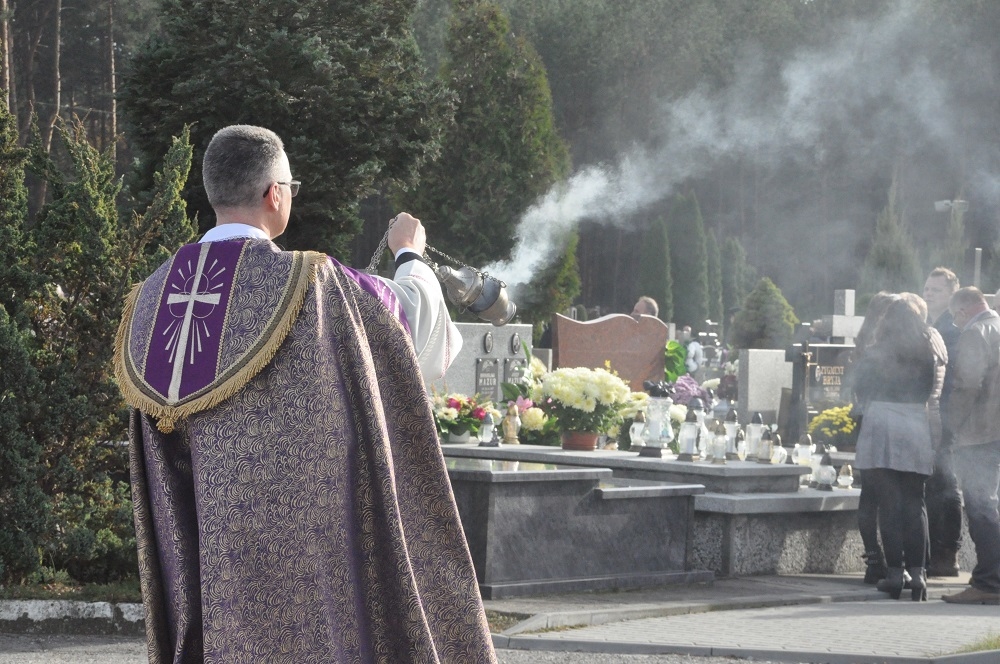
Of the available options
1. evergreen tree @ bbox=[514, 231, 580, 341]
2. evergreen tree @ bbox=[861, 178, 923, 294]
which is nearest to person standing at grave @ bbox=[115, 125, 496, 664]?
evergreen tree @ bbox=[514, 231, 580, 341]

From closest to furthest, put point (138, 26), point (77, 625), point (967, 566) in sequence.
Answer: point (77, 625) → point (967, 566) → point (138, 26)

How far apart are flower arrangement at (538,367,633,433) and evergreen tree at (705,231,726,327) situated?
36.2 m

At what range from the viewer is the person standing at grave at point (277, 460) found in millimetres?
3551

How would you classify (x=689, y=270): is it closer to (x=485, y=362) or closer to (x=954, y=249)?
(x=954, y=249)

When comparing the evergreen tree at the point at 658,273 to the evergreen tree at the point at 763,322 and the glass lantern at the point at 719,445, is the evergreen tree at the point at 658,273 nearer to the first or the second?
the evergreen tree at the point at 763,322

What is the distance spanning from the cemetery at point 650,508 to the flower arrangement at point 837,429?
201 centimetres

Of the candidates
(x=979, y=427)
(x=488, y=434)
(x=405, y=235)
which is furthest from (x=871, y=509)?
(x=405, y=235)

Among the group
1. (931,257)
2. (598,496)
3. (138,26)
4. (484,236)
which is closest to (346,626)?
(598,496)

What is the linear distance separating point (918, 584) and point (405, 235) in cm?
562

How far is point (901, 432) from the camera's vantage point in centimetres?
880

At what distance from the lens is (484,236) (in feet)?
96.9

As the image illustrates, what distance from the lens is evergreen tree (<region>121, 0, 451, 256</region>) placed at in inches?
730

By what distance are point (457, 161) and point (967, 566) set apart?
67.2 ft

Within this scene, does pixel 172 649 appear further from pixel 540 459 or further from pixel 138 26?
pixel 138 26
